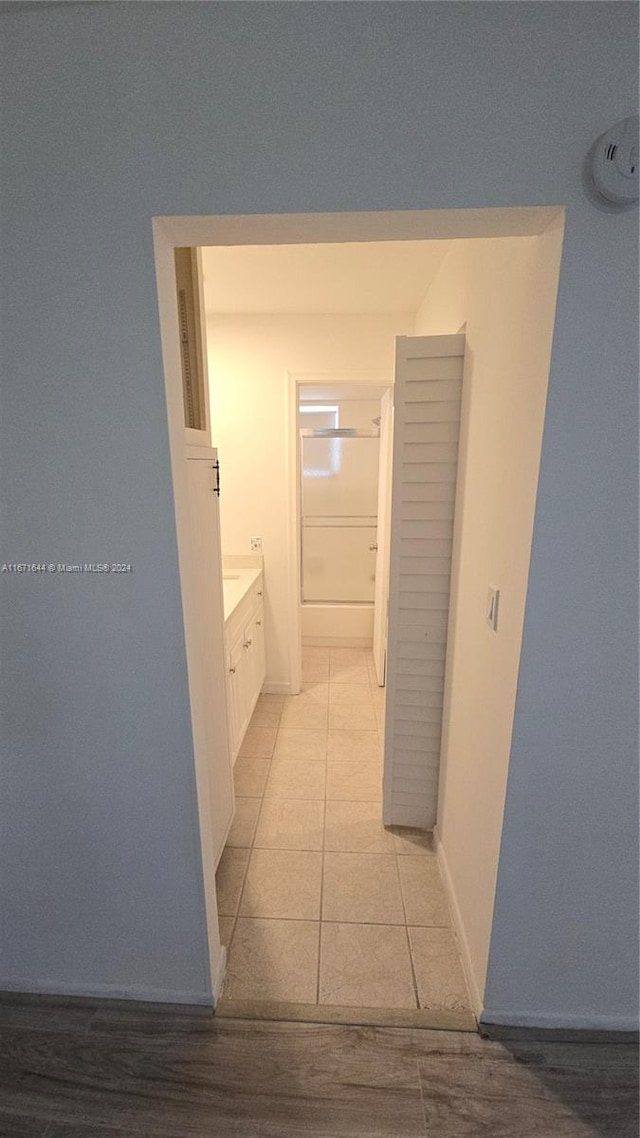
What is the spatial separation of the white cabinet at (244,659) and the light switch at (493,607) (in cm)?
111

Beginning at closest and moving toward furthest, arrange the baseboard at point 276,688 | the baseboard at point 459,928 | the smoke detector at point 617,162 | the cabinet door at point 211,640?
1. the smoke detector at point 617,162
2. the baseboard at point 459,928
3. the cabinet door at point 211,640
4. the baseboard at point 276,688

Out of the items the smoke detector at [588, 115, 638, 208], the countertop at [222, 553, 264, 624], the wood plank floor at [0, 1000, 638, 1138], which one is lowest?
the wood plank floor at [0, 1000, 638, 1138]

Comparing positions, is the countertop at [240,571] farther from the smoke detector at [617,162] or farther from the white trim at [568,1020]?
the smoke detector at [617,162]

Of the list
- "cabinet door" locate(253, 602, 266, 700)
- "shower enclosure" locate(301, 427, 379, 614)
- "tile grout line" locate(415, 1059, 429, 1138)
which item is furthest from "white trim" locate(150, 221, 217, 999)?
"shower enclosure" locate(301, 427, 379, 614)

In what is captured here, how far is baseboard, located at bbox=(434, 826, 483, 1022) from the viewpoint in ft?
4.11

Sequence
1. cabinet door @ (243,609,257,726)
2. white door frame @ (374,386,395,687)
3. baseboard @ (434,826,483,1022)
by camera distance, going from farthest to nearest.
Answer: white door frame @ (374,386,395,687), cabinet door @ (243,609,257,726), baseboard @ (434,826,483,1022)

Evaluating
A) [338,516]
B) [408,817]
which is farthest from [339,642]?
[408,817]

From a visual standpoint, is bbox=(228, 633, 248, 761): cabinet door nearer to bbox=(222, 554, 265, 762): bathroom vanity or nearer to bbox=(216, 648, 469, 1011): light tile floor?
bbox=(222, 554, 265, 762): bathroom vanity

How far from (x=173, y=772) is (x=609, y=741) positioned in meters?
1.10

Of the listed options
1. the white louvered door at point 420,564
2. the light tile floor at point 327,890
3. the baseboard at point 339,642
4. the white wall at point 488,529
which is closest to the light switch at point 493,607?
the white wall at point 488,529

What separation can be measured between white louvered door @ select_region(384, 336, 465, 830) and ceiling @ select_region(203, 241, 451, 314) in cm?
65

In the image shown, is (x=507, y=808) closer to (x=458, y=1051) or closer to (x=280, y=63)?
(x=458, y=1051)

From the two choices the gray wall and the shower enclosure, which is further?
the shower enclosure

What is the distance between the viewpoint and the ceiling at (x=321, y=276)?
1.85 metres
